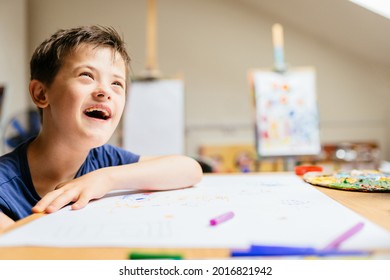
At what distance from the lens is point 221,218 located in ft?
1.04

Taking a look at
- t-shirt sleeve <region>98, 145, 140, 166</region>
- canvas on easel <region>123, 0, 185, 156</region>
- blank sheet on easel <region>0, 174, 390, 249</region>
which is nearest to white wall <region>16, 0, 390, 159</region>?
canvas on easel <region>123, 0, 185, 156</region>

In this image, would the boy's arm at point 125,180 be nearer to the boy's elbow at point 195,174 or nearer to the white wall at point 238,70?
the boy's elbow at point 195,174

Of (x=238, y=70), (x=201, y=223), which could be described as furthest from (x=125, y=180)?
(x=238, y=70)

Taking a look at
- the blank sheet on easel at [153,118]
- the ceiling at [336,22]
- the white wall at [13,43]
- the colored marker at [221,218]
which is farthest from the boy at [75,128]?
the blank sheet on easel at [153,118]

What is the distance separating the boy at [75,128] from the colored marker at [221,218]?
0.58 ft

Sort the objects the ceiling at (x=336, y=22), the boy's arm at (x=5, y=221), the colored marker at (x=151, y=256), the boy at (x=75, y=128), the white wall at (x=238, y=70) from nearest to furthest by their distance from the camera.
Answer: the colored marker at (x=151, y=256), the boy's arm at (x=5, y=221), the boy at (x=75, y=128), the ceiling at (x=336, y=22), the white wall at (x=238, y=70)

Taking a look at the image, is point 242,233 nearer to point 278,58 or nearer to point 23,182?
point 23,182

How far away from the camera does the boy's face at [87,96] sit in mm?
461

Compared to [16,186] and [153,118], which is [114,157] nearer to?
[16,186]

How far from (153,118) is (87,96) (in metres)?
1.37

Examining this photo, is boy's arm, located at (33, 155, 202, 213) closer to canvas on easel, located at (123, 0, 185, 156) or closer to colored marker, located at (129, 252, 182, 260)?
colored marker, located at (129, 252, 182, 260)

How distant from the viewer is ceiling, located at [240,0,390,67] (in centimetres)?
147
